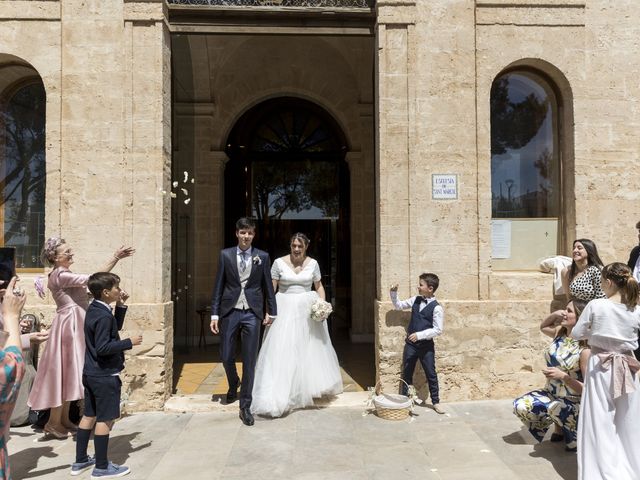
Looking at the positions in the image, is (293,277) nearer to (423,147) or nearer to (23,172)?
(423,147)

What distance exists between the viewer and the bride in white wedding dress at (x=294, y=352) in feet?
15.3

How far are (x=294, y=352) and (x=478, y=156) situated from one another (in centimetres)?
303

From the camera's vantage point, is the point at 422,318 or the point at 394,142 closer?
the point at 422,318

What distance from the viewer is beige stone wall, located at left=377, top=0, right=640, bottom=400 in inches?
203

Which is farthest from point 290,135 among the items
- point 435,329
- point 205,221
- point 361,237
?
point 435,329

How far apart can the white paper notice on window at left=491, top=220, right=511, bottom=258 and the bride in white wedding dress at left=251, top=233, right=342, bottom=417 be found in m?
2.18

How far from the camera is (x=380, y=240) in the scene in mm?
5188

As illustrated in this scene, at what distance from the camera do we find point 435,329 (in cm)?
466

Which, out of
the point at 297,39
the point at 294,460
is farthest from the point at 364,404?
the point at 297,39

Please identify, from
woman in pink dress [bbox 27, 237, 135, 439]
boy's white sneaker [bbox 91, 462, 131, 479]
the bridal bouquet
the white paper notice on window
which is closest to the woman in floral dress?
the white paper notice on window

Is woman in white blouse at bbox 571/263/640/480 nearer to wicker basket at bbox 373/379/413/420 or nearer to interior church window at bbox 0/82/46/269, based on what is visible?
wicker basket at bbox 373/379/413/420

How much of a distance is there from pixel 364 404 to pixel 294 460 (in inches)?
59.4

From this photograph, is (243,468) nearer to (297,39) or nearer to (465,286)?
(465,286)

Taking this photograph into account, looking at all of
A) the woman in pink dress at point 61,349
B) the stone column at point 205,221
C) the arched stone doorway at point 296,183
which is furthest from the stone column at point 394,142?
the stone column at point 205,221
